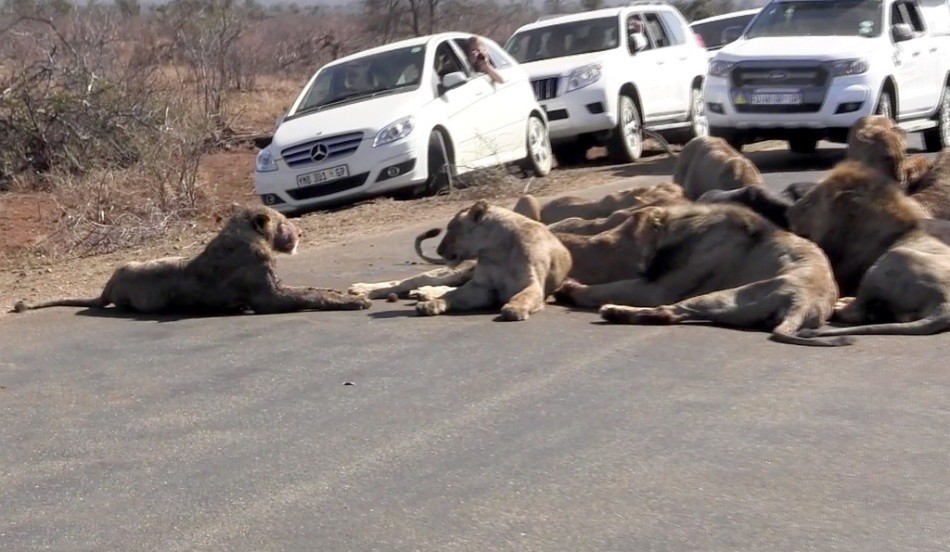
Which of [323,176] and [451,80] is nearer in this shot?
[323,176]

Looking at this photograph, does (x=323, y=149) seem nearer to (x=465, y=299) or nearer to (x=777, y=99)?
(x=777, y=99)

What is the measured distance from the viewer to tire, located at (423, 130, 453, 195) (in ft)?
50.8

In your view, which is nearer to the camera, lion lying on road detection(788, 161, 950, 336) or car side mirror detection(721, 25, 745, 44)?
lion lying on road detection(788, 161, 950, 336)

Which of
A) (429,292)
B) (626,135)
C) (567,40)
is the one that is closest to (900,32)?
(626,135)

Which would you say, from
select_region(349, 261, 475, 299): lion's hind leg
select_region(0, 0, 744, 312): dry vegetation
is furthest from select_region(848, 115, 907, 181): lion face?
select_region(0, 0, 744, 312): dry vegetation

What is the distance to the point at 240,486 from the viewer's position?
562 centimetres

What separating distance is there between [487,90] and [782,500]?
1185 centimetres

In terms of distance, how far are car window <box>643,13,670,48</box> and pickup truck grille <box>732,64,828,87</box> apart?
303 cm

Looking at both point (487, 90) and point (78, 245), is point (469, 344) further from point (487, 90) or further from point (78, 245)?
point (487, 90)

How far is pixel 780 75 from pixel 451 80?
4129 mm

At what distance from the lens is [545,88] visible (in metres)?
19.0

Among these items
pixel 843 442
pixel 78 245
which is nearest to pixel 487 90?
pixel 78 245

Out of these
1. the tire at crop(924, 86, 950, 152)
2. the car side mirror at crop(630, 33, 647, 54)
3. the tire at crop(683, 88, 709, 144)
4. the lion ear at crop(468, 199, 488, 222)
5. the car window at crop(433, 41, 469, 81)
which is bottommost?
the tire at crop(924, 86, 950, 152)

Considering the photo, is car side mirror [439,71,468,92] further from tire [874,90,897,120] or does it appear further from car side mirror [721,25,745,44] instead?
car side mirror [721,25,745,44]
